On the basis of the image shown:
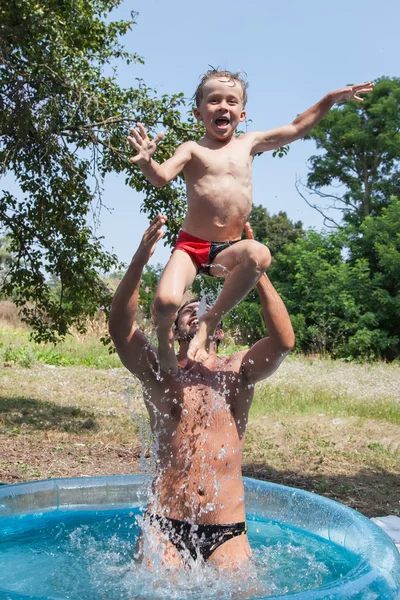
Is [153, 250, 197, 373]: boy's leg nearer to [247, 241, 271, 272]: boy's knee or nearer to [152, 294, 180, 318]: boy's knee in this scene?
[152, 294, 180, 318]: boy's knee

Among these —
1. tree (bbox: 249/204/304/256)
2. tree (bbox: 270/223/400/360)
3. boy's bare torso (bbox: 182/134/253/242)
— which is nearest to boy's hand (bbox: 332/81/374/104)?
boy's bare torso (bbox: 182/134/253/242)

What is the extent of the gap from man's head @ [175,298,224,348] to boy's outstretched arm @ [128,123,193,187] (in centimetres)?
66

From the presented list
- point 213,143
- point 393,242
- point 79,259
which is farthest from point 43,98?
point 393,242

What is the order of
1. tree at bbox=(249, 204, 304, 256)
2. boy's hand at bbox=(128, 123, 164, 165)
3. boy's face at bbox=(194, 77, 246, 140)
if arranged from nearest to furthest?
1. boy's hand at bbox=(128, 123, 164, 165)
2. boy's face at bbox=(194, 77, 246, 140)
3. tree at bbox=(249, 204, 304, 256)

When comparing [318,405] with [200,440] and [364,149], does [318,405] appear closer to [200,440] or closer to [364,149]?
[200,440]

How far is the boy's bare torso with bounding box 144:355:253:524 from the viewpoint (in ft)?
9.74

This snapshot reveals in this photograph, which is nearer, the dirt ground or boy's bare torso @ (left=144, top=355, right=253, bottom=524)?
boy's bare torso @ (left=144, top=355, right=253, bottom=524)

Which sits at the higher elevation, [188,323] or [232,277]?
[232,277]

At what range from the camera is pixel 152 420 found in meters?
3.15

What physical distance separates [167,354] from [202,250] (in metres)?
0.50

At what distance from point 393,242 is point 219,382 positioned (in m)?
14.1

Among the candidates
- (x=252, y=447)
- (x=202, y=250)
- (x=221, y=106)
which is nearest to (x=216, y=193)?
(x=202, y=250)

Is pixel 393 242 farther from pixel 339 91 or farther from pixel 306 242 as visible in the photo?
pixel 339 91

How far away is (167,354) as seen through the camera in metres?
2.89
